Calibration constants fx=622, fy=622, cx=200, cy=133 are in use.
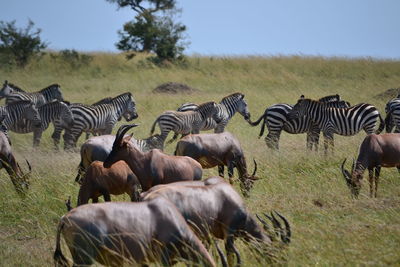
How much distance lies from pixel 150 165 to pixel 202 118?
25.2ft

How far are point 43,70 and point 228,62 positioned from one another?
9923mm

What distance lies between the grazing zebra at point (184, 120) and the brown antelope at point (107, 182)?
593 cm

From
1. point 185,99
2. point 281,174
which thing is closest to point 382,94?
point 185,99

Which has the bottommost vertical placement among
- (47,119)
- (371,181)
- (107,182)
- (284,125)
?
(47,119)

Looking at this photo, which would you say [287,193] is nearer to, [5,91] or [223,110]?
[223,110]

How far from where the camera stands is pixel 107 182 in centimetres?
820

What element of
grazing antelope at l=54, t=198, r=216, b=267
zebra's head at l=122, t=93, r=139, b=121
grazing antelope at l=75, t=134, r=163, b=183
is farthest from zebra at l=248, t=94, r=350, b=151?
grazing antelope at l=54, t=198, r=216, b=267

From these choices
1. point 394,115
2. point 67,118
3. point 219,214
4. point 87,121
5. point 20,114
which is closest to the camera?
point 219,214

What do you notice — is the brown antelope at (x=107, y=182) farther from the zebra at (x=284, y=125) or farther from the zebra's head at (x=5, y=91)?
the zebra's head at (x=5, y=91)

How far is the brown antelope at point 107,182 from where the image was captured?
8.12 m

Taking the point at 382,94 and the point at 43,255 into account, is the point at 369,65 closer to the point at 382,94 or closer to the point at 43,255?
the point at 382,94

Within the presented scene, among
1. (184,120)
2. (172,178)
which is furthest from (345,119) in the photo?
(172,178)

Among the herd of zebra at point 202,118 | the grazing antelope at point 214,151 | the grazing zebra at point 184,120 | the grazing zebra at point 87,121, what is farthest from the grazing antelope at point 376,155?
the grazing zebra at point 87,121

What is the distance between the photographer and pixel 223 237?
20.5 ft
